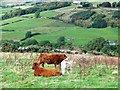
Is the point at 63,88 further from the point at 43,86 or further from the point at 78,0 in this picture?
the point at 78,0

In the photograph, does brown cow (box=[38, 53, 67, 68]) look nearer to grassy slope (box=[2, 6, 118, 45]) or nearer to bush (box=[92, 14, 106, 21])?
grassy slope (box=[2, 6, 118, 45])

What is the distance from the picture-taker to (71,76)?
12.5 m

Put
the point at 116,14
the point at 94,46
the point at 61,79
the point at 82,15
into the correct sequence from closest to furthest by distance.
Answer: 1. the point at 61,79
2. the point at 94,46
3. the point at 116,14
4. the point at 82,15

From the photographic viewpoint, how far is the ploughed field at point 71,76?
11.1 metres

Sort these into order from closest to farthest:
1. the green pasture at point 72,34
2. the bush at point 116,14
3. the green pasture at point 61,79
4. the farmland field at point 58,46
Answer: the green pasture at point 61,79 < the farmland field at point 58,46 < the green pasture at point 72,34 < the bush at point 116,14

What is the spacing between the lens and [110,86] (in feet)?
36.0

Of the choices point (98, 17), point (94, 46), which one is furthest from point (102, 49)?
point (98, 17)

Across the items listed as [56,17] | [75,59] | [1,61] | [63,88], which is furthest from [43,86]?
[56,17]

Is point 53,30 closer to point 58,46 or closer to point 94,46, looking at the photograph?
point 94,46

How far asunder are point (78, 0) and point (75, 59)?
1373 inches

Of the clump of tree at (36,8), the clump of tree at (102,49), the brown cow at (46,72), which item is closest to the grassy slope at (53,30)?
the clump of tree at (36,8)

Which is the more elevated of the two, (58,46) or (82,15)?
(58,46)

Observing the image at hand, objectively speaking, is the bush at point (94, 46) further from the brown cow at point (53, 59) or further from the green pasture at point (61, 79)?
the green pasture at point (61, 79)

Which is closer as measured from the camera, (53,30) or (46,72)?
(46,72)
